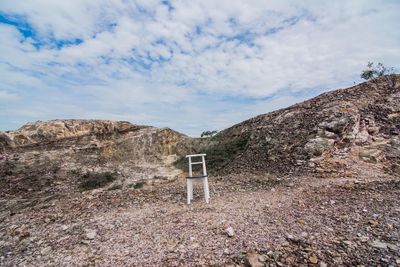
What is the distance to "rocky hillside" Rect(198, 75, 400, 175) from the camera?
8062 millimetres

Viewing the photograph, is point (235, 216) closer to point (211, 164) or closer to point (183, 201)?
point (183, 201)

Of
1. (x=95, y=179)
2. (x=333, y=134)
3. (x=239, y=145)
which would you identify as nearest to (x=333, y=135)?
(x=333, y=134)

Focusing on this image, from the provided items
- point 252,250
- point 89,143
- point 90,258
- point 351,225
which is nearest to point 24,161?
point 89,143

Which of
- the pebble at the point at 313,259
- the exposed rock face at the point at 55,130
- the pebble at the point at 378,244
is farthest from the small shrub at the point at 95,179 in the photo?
the pebble at the point at 378,244

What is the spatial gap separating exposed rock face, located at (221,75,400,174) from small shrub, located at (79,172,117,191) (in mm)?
5740

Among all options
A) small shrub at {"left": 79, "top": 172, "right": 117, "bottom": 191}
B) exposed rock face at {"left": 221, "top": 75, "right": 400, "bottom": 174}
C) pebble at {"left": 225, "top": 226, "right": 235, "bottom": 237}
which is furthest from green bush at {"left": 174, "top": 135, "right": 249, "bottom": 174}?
pebble at {"left": 225, "top": 226, "right": 235, "bottom": 237}

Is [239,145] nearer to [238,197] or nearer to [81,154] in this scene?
[238,197]

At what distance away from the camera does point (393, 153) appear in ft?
26.1

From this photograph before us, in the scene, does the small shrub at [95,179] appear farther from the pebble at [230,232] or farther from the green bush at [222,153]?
the pebble at [230,232]

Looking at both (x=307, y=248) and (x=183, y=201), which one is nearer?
(x=307, y=248)

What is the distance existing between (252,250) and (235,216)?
54.5 inches

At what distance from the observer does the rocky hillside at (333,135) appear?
806 centimetres

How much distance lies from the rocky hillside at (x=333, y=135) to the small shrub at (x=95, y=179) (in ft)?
18.1

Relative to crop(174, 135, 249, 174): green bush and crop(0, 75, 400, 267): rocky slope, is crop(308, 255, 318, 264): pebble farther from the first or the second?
crop(174, 135, 249, 174): green bush
